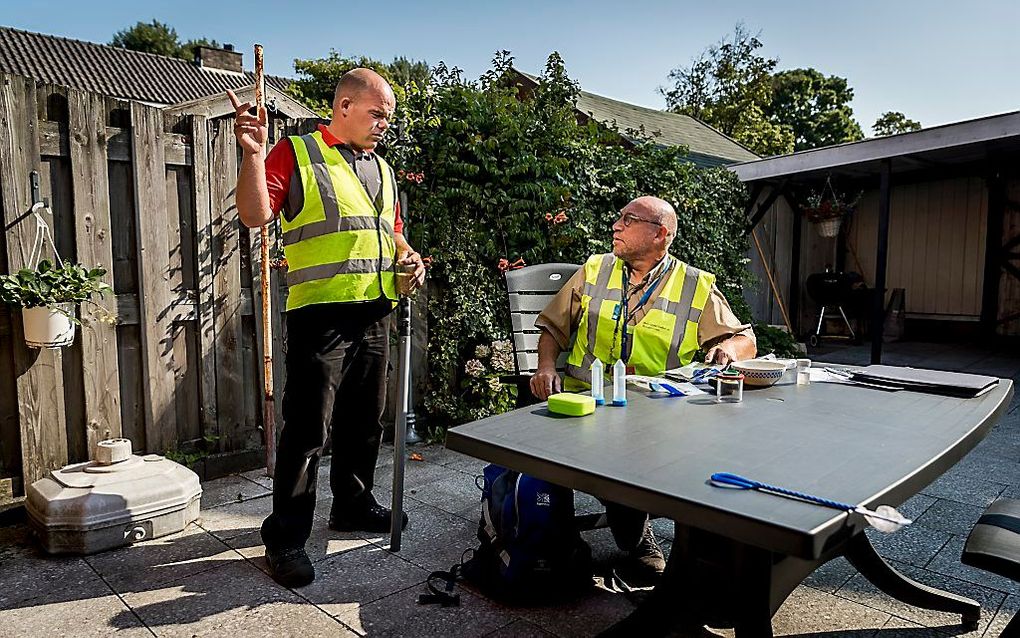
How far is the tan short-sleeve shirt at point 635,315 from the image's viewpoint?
244 cm

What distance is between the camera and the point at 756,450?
1.37m

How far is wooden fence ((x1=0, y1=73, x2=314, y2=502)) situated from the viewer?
279cm

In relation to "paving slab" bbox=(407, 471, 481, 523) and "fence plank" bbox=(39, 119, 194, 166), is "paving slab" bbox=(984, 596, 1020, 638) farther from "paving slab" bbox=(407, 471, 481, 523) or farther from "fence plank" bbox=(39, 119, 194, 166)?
"fence plank" bbox=(39, 119, 194, 166)

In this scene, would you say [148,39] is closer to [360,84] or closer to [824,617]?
[360,84]

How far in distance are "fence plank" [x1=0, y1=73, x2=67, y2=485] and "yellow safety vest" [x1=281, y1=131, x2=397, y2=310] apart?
1.23 metres

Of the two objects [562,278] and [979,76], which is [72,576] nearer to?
[562,278]

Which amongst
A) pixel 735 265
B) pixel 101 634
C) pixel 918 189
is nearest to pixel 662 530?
pixel 101 634

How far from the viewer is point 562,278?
9.33ft

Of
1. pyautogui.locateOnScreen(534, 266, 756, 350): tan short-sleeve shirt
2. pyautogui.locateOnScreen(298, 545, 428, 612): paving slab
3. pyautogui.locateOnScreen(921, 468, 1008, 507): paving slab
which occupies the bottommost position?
pyautogui.locateOnScreen(921, 468, 1008, 507): paving slab

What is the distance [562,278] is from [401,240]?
0.67 m

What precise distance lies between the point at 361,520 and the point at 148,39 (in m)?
37.6

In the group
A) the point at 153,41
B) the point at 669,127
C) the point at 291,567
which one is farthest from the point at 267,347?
the point at 153,41

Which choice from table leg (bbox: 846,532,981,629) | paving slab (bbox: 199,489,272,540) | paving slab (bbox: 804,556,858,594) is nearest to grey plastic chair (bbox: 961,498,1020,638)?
table leg (bbox: 846,532,981,629)

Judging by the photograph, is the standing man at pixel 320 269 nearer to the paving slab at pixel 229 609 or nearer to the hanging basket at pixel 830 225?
the paving slab at pixel 229 609
